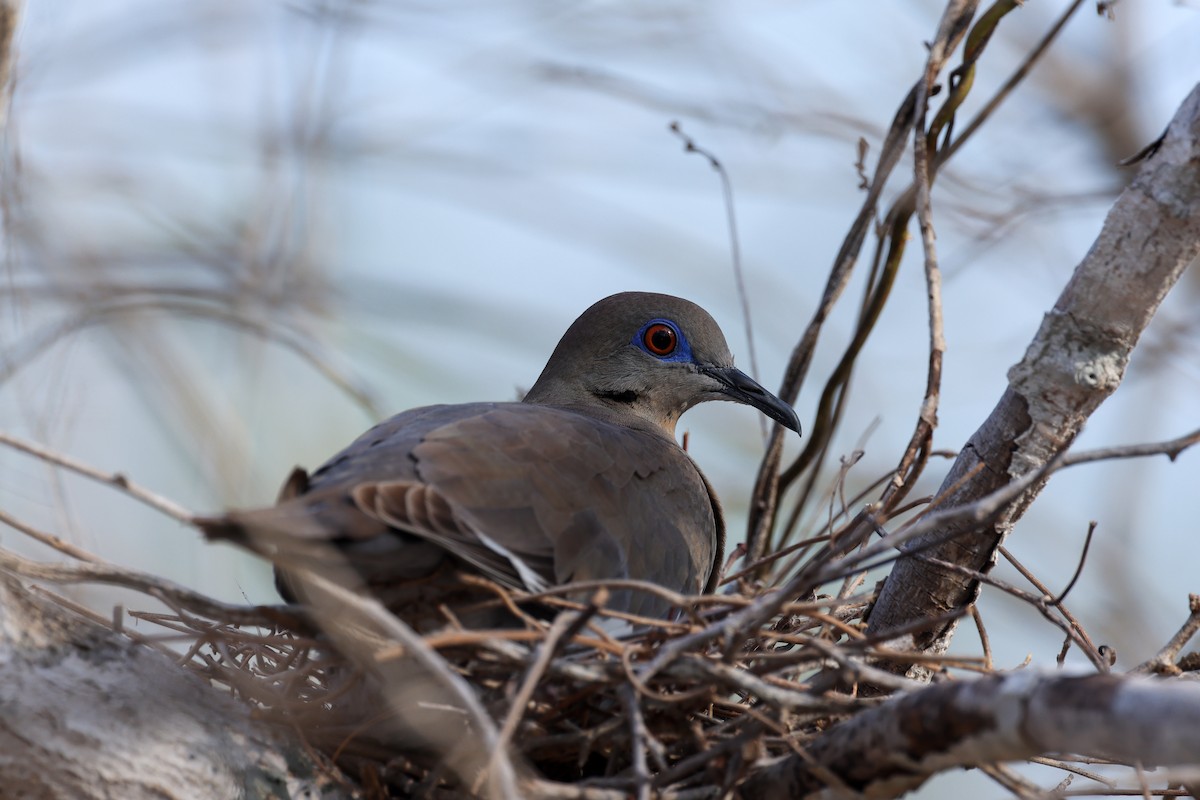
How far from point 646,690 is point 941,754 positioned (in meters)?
0.58

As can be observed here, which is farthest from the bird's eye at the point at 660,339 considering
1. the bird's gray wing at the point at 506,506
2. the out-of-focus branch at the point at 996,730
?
the out-of-focus branch at the point at 996,730

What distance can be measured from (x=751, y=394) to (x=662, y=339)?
44cm

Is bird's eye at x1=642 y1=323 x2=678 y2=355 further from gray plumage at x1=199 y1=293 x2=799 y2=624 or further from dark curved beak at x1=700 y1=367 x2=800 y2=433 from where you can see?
gray plumage at x1=199 y1=293 x2=799 y2=624

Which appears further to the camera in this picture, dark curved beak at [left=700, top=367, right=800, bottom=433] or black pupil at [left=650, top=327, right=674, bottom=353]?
black pupil at [left=650, top=327, right=674, bottom=353]

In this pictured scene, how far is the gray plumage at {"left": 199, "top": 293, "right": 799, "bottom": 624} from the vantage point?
248cm

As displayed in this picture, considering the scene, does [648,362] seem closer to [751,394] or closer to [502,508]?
[751,394]

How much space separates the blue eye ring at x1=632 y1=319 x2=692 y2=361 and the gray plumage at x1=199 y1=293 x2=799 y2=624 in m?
0.28

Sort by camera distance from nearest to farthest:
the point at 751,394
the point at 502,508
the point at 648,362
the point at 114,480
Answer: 1. the point at 114,480
2. the point at 502,508
3. the point at 751,394
4. the point at 648,362

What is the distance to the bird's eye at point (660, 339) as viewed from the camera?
4648mm

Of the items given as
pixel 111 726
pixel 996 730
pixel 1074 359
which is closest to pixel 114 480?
pixel 111 726

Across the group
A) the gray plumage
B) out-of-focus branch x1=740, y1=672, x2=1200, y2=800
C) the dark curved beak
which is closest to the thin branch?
the gray plumage

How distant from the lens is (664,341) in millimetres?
4656

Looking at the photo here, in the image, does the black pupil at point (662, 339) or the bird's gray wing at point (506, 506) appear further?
the black pupil at point (662, 339)

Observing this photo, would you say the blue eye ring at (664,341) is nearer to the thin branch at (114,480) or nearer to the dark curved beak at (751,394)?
the dark curved beak at (751,394)
